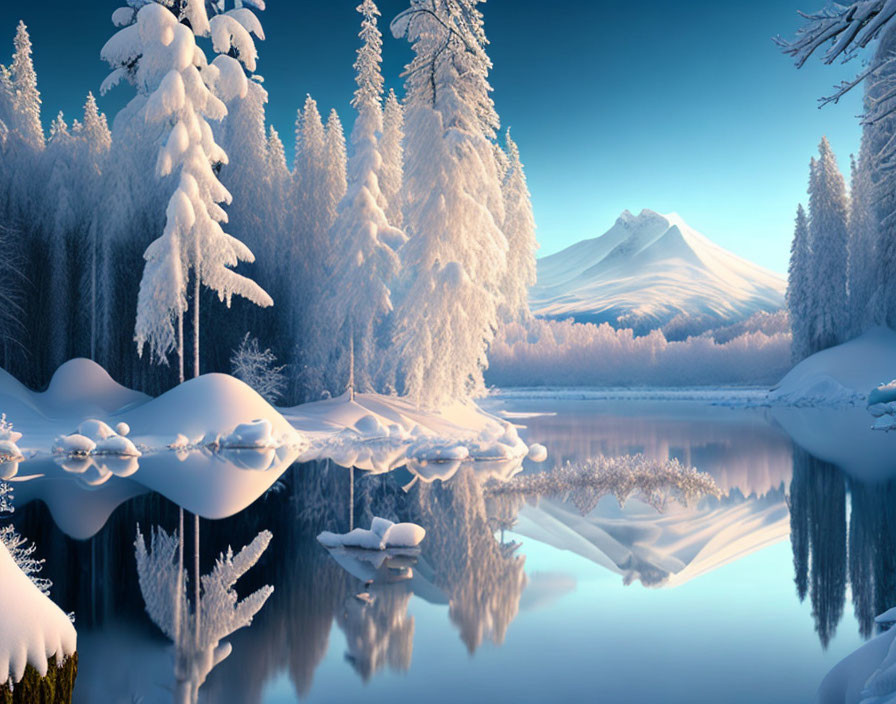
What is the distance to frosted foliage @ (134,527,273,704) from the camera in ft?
20.0

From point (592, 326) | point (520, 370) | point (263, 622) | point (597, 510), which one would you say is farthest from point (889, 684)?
point (592, 326)

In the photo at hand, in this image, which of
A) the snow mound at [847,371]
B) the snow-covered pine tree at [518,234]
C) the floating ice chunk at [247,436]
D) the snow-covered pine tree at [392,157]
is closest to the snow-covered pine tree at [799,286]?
the snow mound at [847,371]

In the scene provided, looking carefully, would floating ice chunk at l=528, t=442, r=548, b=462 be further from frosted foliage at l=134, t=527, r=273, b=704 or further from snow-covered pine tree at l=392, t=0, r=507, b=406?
frosted foliage at l=134, t=527, r=273, b=704

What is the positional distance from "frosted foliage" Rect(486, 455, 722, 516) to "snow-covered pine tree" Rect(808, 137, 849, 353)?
132ft

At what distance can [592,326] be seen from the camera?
10569 centimetres

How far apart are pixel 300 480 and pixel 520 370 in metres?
84.7

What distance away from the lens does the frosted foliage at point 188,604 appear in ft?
20.0

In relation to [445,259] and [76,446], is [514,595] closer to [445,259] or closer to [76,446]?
[76,446]

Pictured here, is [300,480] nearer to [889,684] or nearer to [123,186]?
[889,684]

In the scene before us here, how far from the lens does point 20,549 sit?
914 cm

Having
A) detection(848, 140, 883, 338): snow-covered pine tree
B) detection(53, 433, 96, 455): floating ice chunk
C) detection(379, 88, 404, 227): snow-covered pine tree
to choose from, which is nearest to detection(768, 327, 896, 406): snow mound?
detection(848, 140, 883, 338): snow-covered pine tree

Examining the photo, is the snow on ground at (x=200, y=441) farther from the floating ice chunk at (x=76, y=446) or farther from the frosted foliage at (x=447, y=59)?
the frosted foliage at (x=447, y=59)

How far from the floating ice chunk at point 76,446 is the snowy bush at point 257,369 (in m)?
10.2

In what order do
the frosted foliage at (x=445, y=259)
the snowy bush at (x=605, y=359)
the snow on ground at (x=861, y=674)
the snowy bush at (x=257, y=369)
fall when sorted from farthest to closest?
1. the snowy bush at (x=605, y=359)
2. the snowy bush at (x=257, y=369)
3. the frosted foliage at (x=445, y=259)
4. the snow on ground at (x=861, y=674)
